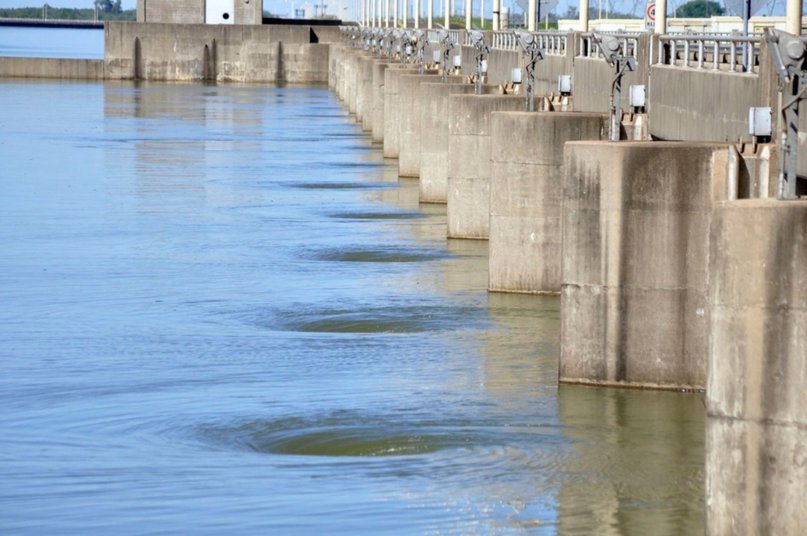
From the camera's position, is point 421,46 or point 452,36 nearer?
point 421,46

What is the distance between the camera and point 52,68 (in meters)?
103

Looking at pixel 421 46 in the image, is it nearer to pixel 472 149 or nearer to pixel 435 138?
pixel 435 138

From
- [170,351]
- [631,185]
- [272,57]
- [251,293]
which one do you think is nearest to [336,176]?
[251,293]

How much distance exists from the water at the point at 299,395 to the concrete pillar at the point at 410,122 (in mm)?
5177

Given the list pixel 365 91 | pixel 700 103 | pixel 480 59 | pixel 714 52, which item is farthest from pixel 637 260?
pixel 365 91

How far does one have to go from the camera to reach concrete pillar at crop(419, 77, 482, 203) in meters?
36.6

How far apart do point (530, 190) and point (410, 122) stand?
18.7 metres

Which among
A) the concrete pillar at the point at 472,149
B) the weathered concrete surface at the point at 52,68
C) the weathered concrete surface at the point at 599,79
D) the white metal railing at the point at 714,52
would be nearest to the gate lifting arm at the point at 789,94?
the white metal railing at the point at 714,52

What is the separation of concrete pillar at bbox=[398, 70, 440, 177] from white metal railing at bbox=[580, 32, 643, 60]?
11186mm

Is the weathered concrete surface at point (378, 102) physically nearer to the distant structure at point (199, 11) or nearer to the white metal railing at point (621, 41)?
the white metal railing at point (621, 41)

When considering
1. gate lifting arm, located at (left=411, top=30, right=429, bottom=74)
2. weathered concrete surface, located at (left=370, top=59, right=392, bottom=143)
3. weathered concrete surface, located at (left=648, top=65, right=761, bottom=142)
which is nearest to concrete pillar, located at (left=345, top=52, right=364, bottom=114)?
gate lifting arm, located at (left=411, top=30, right=429, bottom=74)

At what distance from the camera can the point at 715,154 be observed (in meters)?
16.9

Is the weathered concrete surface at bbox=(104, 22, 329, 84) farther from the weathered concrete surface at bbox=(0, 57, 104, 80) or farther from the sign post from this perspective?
the sign post

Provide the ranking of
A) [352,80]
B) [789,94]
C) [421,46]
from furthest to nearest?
[352,80]
[421,46]
[789,94]
